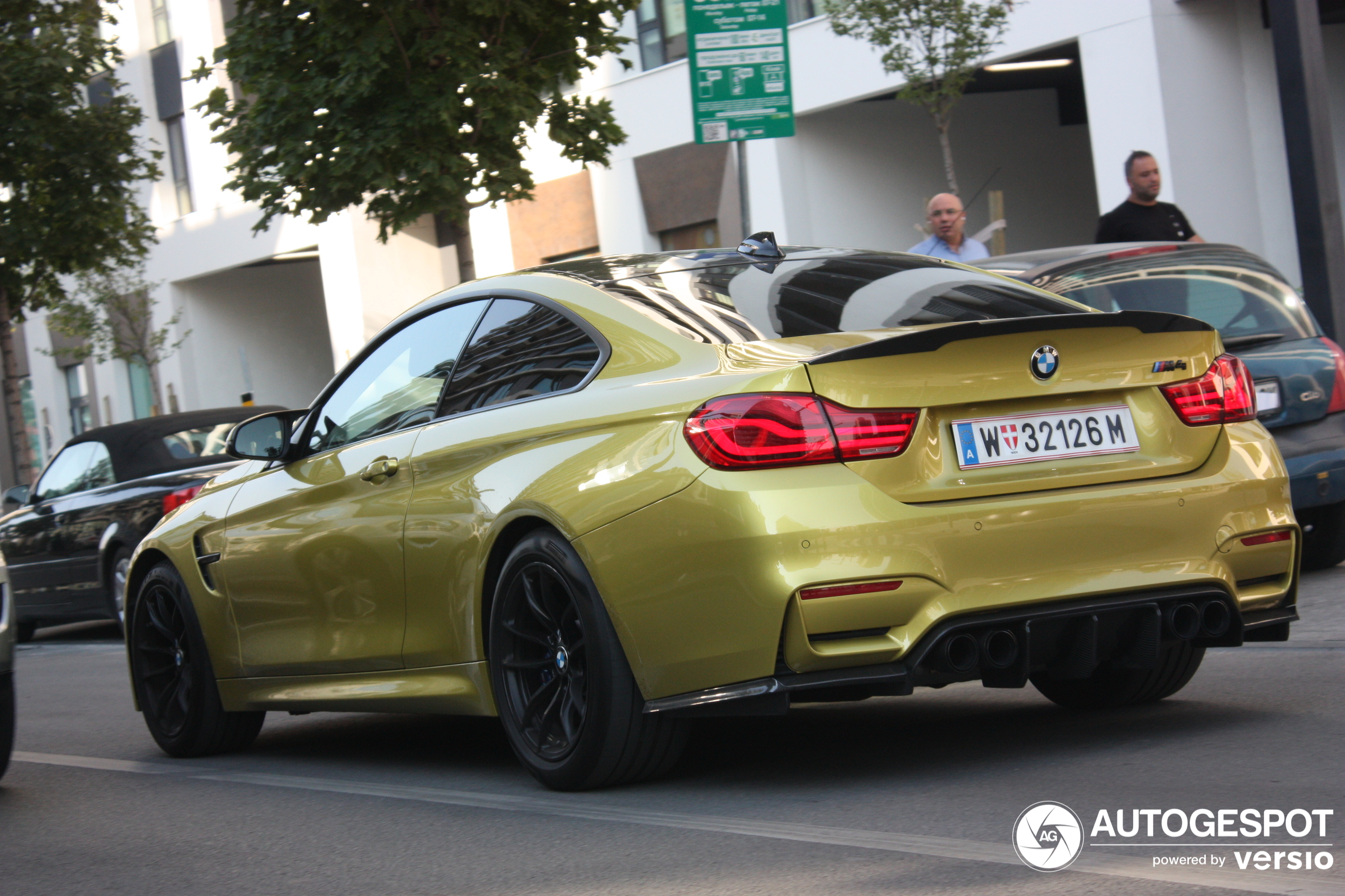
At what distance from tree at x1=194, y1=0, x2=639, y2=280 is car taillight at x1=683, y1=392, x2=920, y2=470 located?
10.2 metres

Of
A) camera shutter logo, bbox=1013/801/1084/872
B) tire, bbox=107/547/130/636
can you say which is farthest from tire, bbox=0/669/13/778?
tire, bbox=107/547/130/636

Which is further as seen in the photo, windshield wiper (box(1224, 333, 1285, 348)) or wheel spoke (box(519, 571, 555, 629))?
windshield wiper (box(1224, 333, 1285, 348))

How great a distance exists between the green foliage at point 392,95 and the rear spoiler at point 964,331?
33.3 feet

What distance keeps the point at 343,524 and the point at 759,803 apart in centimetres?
177

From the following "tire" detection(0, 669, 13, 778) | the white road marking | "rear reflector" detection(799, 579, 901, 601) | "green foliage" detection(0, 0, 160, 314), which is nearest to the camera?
the white road marking

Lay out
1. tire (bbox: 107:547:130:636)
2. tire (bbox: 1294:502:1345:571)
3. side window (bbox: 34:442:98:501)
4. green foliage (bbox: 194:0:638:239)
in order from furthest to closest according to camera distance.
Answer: green foliage (bbox: 194:0:638:239) → side window (bbox: 34:442:98:501) → tire (bbox: 107:547:130:636) → tire (bbox: 1294:502:1345:571)

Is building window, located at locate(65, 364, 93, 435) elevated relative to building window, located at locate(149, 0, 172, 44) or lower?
lower

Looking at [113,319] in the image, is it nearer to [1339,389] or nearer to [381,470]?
[1339,389]

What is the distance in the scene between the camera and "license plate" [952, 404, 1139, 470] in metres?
4.37

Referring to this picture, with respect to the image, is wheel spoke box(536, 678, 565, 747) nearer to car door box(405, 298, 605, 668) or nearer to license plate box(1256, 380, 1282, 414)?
car door box(405, 298, 605, 668)

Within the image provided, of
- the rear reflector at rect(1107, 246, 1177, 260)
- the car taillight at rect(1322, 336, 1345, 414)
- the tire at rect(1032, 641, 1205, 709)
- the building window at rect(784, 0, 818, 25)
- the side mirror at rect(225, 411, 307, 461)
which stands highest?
the building window at rect(784, 0, 818, 25)

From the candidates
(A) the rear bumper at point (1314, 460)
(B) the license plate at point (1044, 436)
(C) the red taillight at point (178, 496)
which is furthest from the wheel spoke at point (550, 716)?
(C) the red taillight at point (178, 496)

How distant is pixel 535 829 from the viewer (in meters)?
4.45

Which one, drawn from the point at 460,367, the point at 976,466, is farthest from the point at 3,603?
the point at 976,466
